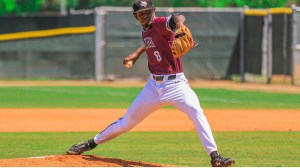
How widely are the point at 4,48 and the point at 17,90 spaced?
465 cm

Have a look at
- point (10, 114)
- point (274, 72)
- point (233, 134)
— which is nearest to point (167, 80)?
point (233, 134)

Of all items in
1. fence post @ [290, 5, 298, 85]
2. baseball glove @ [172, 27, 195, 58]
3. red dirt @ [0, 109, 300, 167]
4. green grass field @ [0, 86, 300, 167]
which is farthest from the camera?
fence post @ [290, 5, 298, 85]

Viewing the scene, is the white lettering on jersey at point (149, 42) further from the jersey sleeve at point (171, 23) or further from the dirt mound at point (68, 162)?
the dirt mound at point (68, 162)

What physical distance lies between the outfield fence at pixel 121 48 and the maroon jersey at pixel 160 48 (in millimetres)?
18685

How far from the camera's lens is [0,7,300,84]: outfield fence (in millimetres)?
28422

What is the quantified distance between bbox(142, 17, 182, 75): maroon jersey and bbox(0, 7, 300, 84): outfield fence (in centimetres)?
1869

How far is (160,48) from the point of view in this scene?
30.9 feet

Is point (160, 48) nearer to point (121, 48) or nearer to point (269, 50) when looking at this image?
point (269, 50)

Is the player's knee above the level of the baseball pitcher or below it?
below

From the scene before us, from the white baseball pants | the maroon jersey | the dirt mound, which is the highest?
the maroon jersey

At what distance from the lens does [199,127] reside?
9.26 meters

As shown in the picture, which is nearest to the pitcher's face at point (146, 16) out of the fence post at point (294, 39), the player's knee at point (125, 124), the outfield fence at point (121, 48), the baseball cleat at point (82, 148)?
the player's knee at point (125, 124)

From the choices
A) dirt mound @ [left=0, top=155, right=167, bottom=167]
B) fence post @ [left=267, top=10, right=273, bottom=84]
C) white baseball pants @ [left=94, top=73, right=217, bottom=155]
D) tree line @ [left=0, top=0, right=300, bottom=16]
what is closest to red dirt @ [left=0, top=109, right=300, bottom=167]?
dirt mound @ [left=0, top=155, right=167, bottom=167]

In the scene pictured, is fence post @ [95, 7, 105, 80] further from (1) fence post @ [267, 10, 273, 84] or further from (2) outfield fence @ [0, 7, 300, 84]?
(1) fence post @ [267, 10, 273, 84]
